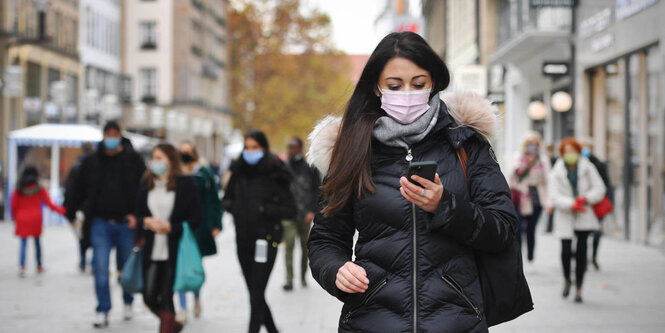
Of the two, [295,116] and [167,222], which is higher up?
[295,116]

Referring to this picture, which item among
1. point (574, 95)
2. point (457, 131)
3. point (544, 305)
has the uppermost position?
point (574, 95)

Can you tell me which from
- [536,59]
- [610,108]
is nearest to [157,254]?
[610,108]

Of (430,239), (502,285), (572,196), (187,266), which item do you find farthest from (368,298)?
(572,196)

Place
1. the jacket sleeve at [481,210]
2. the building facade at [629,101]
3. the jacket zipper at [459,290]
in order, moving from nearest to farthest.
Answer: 1. the jacket sleeve at [481,210]
2. the jacket zipper at [459,290]
3. the building facade at [629,101]

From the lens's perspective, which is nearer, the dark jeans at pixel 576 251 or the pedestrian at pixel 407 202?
the pedestrian at pixel 407 202

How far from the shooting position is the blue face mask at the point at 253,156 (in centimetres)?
842

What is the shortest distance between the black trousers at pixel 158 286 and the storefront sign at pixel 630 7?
1135 centimetres

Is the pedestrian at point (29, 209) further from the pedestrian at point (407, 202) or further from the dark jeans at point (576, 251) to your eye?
the pedestrian at point (407, 202)

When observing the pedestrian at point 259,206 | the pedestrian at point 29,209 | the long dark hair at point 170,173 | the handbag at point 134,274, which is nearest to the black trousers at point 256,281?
the pedestrian at point 259,206

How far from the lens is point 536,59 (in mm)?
26344

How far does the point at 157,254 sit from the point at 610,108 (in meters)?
14.2

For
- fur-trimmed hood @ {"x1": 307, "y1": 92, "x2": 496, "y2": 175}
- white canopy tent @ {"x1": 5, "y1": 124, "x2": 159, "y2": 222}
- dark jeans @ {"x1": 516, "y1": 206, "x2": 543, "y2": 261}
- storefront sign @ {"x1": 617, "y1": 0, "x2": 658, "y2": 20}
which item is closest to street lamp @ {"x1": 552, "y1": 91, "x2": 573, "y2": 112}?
storefront sign @ {"x1": 617, "y1": 0, "x2": 658, "y2": 20}

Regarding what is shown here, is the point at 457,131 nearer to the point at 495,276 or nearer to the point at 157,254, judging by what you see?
the point at 495,276

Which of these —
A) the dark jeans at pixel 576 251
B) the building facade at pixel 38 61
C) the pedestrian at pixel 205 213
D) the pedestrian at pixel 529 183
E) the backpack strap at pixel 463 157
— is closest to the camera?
the backpack strap at pixel 463 157
